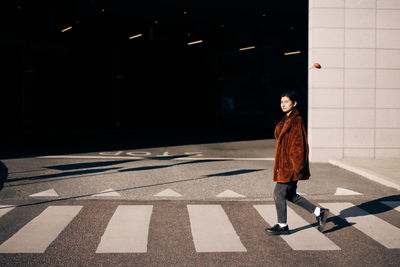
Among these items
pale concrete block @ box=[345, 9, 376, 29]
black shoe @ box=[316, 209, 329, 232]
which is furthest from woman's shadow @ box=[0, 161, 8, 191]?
pale concrete block @ box=[345, 9, 376, 29]

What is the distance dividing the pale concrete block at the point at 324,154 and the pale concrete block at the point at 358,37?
3.42 metres

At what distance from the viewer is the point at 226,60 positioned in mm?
37875

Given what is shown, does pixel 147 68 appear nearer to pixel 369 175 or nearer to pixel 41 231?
pixel 369 175

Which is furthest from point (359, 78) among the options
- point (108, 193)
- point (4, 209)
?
point (4, 209)

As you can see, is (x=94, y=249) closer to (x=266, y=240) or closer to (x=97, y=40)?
(x=266, y=240)

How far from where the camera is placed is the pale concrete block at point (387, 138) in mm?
14656

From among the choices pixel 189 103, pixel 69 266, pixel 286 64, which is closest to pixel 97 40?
pixel 189 103

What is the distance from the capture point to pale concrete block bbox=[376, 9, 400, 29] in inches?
573

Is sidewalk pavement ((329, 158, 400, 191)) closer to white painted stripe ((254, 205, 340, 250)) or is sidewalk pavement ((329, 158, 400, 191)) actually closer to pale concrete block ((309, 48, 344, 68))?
pale concrete block ((309, 48, 344, 68))

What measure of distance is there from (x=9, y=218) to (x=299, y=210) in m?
4.64

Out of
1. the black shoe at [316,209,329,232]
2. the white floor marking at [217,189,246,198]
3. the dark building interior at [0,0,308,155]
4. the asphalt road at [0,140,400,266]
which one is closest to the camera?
the asphalt road at [0,140,400,266]

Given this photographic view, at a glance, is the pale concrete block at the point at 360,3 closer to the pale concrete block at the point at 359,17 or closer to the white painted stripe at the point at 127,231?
the pale concrete block at the point at 359,17

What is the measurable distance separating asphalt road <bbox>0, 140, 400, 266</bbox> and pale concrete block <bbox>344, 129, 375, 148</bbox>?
1.69 m

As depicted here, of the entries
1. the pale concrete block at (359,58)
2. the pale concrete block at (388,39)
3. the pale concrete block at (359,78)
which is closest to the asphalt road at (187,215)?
the pale concrete block at (359,78)
